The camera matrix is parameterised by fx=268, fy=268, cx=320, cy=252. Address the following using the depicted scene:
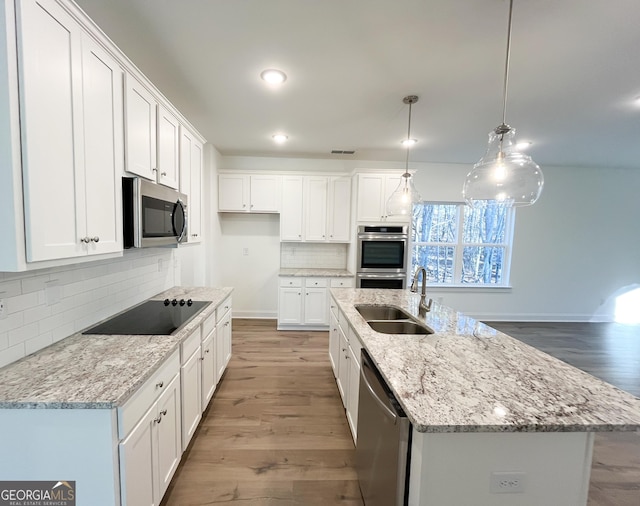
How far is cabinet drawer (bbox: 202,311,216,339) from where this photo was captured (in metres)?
2.09

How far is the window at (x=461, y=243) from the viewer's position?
16.2ft

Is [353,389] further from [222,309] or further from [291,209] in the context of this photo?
[291,209]

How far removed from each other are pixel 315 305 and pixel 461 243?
2961 millimetres

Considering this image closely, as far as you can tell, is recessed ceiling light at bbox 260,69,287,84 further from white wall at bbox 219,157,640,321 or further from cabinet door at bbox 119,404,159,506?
white wall at bbox 219,157,640,321

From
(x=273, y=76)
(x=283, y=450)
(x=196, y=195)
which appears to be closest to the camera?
(x=283, y=450)

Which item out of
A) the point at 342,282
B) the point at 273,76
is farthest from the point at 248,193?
Answer: the point at 273,76

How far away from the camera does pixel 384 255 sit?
A: 4059mm

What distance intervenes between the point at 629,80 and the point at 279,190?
150 inches

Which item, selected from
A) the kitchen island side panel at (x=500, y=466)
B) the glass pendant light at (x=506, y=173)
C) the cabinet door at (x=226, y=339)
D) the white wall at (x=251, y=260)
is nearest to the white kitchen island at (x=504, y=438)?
the kitchen island side panel at (x=500, y=466)

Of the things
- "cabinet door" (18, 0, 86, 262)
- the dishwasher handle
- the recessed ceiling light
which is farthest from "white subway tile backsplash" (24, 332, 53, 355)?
the recessed ceiling light

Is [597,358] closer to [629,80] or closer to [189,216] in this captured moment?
[629,80]

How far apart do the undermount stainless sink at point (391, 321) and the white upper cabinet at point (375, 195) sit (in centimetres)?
193

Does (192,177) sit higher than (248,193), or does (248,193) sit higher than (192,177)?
(248,193)

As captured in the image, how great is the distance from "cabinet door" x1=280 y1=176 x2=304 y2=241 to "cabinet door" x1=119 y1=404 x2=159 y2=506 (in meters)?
3.23
